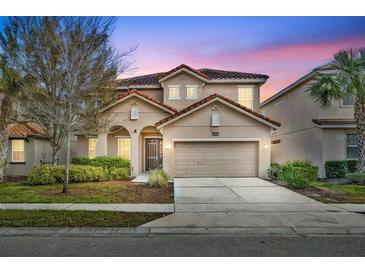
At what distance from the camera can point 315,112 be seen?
15375 mm

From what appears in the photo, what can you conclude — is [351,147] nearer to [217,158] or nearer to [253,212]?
[217,158]

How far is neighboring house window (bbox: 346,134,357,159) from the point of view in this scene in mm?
14789

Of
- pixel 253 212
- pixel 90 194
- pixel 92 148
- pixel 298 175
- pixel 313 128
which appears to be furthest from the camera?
pixel 92 148

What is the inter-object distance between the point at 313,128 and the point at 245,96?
189 inches

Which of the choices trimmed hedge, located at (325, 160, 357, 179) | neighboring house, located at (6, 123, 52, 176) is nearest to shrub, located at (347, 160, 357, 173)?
trimmed hedge, located at (325, 160, 357, 179)

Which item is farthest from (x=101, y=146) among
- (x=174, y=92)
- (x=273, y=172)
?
(x=273, y=172)

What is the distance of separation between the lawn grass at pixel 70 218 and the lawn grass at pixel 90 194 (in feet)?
5.38

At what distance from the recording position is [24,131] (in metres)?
16.0

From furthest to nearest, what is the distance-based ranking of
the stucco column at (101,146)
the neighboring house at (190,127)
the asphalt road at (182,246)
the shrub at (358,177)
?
1. the stucco column at (101,146)
2. the neighboring house at (190,127)
3. the shrub at (358,177)
4. the asphalt road at (182,246)

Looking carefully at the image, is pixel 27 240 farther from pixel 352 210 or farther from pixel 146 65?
pixel 146 65

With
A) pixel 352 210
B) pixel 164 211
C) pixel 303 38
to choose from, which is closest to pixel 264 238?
pixel 164 211

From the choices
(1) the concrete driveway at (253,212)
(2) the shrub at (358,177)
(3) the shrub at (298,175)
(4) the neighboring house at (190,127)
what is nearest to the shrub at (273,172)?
(4) the neighboring house at (190,127)

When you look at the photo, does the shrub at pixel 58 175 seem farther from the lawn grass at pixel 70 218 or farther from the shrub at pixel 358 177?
the shrub at pixel 358 177

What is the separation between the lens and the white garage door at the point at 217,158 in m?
14.2
